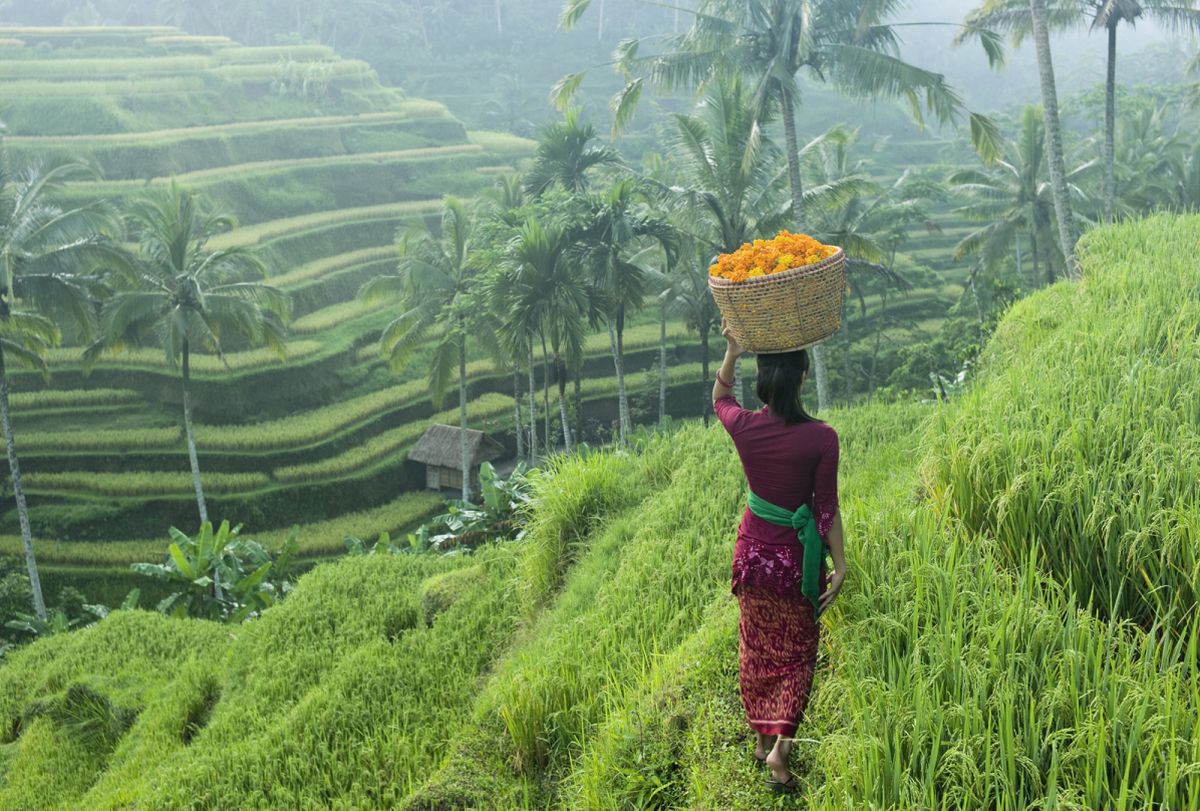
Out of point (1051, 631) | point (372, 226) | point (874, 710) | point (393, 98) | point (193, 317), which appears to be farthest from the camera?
point (393, 98)

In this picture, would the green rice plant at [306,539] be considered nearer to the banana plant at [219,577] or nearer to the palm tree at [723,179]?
the banana plant at [219,577]

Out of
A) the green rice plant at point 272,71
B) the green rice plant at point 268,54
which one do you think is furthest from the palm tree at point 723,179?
the green rice plant at point 268,54

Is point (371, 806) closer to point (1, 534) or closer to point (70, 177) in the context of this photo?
point (1, 534)

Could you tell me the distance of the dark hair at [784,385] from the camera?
9.59 ft

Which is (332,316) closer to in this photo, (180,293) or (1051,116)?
(180,293)

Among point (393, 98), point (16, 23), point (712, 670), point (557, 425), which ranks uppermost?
point (16, 23)

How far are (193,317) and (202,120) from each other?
20876mm

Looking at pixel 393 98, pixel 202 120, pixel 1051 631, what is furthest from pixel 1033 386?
pixel 393 98

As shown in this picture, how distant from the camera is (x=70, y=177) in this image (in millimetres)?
26125

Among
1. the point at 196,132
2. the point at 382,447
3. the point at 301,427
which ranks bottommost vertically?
the point at 382,447

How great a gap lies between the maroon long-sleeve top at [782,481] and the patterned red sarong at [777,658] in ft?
0.19

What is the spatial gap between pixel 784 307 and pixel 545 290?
13.5 m

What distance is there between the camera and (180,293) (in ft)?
55.1

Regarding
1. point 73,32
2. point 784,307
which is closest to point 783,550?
point 784,307
